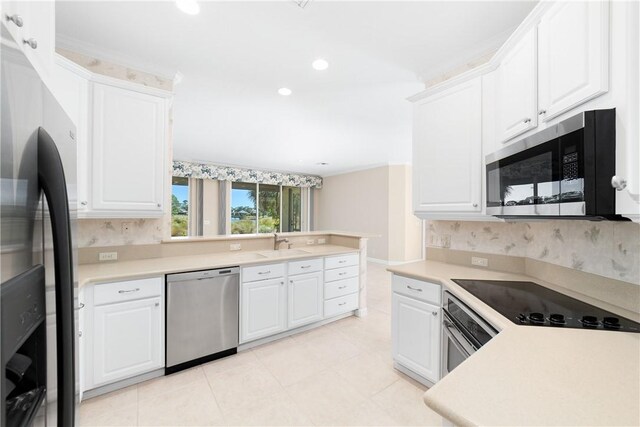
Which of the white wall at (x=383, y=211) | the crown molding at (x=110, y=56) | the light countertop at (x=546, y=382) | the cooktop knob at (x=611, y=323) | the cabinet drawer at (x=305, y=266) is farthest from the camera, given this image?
the white wall at (x=383, y=211)

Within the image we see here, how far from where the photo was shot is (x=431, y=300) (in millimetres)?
1960

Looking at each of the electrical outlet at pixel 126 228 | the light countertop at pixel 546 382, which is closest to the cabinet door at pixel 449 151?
the light countertop at pixel 546 382

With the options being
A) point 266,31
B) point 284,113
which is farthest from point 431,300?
point 284,113

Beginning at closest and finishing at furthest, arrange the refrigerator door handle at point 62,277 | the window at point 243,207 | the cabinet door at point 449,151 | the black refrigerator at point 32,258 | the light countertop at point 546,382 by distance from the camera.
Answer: the black refrigerator at point 32,258, the refrigerator door handle at point 62,277, the light countertop at point 546,382, the cabinet door at point 449,151, the window at point 243,207

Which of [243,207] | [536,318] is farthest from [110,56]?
[243,207]

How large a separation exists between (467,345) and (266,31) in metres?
2.52

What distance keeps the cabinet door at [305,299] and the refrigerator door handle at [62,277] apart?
236 centimetres

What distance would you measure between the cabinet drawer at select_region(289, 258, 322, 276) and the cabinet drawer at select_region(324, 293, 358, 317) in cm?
47

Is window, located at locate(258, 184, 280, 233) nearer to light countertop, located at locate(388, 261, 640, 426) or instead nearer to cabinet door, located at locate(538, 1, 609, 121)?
cabinet door, located at locate(538, 1, 609, 121)

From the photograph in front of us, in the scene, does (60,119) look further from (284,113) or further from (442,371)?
(284,113)

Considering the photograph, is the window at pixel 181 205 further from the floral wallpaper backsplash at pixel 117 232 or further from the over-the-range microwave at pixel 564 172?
the over-the-range microwave at pixel 564 172

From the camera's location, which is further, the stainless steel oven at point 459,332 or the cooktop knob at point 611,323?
the stainless steel oven at point 459,332

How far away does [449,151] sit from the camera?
7.01ft

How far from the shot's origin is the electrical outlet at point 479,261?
2256 millimetres
